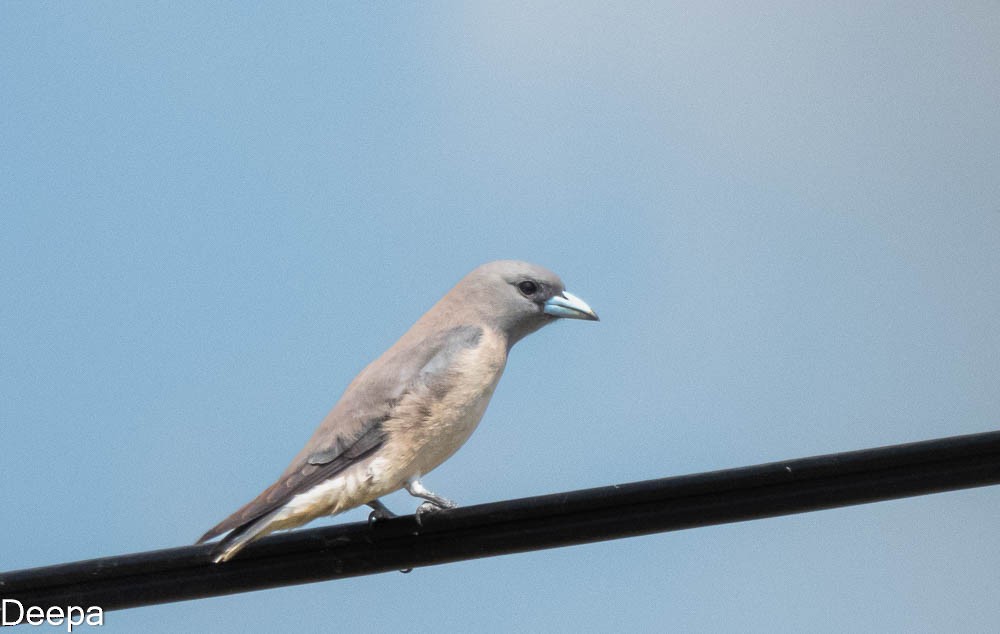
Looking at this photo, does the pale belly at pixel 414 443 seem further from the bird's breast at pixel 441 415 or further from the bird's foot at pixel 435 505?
the bird's foot at pixel 435 505

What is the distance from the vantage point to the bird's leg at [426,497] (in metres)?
5.43

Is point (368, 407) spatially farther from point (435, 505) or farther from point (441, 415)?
point (435, 505)

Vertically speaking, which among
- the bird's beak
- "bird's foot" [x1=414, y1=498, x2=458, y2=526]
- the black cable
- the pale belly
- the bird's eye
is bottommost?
the black cable

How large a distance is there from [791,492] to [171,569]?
198cm

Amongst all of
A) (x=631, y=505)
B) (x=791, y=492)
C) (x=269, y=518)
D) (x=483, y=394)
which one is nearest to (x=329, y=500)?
(x=269, y=518)

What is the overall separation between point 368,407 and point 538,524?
1.68 m

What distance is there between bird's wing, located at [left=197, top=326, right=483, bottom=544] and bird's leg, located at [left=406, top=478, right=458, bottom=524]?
0.82 ft

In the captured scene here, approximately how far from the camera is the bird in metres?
5.34

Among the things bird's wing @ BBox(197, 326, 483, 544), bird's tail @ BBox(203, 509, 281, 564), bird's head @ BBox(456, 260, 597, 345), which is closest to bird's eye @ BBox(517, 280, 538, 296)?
bird's head @ BBox(456, 260, 597, 345)

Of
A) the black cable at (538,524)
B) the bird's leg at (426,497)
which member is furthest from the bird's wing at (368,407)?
the black cable at (538,524)

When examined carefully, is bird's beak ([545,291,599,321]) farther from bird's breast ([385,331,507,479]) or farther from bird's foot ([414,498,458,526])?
bird's foot ([414,498,458,526])

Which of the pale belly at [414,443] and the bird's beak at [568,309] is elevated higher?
the bird's beak at [568,309]

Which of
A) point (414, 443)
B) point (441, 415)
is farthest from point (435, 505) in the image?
point (441, 415)

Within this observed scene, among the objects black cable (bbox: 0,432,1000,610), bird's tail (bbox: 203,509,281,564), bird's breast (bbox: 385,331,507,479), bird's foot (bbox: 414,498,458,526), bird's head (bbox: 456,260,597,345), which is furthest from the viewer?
bird's head (bbox: 456,260,597,345)
